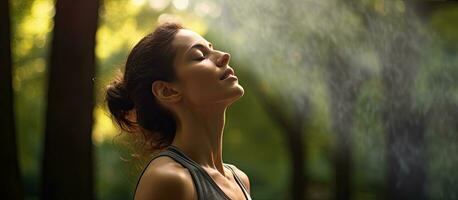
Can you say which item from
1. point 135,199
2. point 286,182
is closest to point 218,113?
point 135,199

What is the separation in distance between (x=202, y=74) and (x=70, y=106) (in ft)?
8.59

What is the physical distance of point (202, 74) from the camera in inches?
75.3

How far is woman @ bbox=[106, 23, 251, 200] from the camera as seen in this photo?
1904 mm

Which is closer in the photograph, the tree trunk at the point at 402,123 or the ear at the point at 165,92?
the ear at the point at 165,92

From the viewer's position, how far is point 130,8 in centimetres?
756

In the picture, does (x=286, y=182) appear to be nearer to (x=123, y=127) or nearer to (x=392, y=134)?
(x=392, y=134)

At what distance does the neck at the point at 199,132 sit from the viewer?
193cm

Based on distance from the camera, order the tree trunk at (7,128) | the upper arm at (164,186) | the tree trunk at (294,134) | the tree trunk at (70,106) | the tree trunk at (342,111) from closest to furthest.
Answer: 1. the upper arm at (164,186)
2. the tree trunk at (70,106)
3. the tree trunk at (7,128)
4. the tree trunk at (342,111)
5. the tree trunk at (294,134)

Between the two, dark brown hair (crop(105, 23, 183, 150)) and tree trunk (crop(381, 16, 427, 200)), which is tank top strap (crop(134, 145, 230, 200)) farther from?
tree trunk (crop(381, 16, 427, 200))

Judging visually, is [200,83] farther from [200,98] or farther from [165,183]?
[165,183]

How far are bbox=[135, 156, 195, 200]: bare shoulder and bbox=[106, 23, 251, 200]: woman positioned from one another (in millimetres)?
54

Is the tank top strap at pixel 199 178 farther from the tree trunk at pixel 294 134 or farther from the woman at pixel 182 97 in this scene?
the tree trunk at pixel 294 134

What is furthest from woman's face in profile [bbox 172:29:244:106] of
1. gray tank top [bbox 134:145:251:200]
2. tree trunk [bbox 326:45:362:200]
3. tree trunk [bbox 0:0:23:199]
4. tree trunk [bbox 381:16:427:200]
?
tree trunk [bbox 326:45:362:200]

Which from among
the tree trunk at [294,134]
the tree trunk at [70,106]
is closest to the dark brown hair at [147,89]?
the tree trunk at [70,106]
